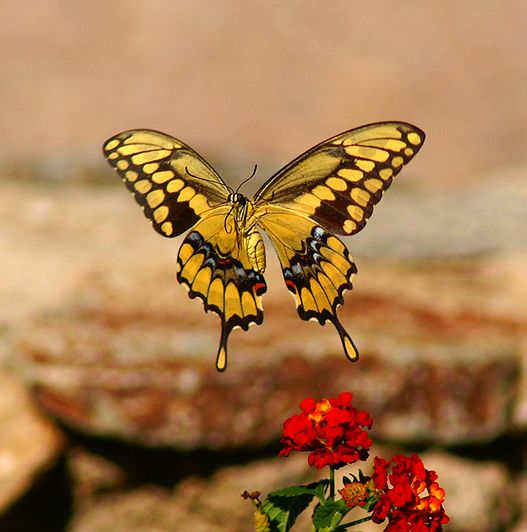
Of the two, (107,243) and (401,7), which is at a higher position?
(401,7)

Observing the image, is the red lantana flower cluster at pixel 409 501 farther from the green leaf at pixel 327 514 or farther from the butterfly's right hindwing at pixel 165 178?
the butterfly's right hindwing at pixel 165 178

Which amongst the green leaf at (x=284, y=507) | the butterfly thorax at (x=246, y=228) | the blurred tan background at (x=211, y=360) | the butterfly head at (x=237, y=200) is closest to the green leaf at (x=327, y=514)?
the green leaf at (x=284, y=507)

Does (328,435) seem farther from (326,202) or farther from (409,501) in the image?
(326,202)

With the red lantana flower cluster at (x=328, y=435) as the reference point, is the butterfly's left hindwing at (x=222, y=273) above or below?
above

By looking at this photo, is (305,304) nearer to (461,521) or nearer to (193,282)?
(193,282)

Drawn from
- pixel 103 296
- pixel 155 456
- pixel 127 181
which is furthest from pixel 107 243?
pixel 127 181

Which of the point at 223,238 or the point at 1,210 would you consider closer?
the point at 223,238

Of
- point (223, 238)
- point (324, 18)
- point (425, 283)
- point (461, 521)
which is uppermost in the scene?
point (324, 18)

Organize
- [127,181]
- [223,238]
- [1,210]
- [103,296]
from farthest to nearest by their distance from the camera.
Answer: [1,210] → [103,296] → [127,181] → [223,238]
